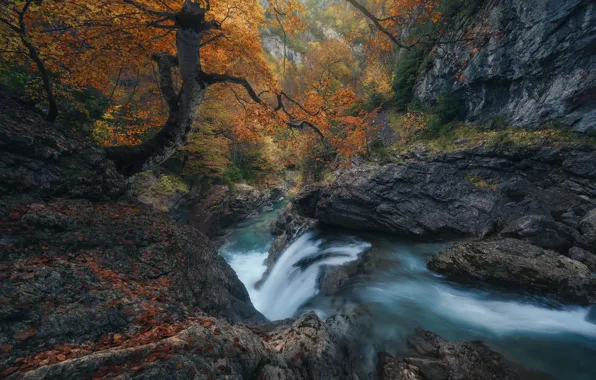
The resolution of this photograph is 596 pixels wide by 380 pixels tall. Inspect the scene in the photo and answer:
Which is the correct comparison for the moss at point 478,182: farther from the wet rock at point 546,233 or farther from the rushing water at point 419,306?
the rushing water at point 419,306

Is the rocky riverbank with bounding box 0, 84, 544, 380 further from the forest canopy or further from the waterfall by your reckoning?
the waterfall

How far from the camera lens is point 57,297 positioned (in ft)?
10.3

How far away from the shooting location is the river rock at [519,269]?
685 centimetres

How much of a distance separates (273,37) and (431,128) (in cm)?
6776

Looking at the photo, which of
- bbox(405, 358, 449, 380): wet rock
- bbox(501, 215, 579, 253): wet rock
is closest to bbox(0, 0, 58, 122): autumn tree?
bbox(405, 358, 449, 380): wet rock

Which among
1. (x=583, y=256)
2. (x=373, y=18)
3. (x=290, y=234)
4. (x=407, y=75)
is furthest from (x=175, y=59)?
(x=407, y=75)

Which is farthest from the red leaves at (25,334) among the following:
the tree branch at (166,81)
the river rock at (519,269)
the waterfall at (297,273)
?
the river rock at (519,269)

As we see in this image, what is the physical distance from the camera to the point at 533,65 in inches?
435

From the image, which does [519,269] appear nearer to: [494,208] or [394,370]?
[494,208]

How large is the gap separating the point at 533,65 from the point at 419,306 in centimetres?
1200

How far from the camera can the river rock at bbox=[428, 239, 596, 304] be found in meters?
6.85

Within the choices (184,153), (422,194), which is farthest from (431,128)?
(184,153)

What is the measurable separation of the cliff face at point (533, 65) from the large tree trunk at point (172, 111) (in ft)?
25.5

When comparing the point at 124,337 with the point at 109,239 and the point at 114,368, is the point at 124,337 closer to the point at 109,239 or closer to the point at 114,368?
the point at 114,368
